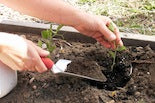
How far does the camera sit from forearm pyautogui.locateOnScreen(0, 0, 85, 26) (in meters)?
1.55

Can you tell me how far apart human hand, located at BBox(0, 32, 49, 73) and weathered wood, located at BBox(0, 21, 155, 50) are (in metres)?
0.66

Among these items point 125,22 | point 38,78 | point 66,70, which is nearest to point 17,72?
point 38,78

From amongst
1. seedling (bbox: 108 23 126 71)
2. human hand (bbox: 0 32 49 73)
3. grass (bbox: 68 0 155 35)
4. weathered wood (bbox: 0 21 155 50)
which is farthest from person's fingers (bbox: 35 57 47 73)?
grass (bbox: 68 0 155 35)

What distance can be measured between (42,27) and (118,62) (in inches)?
23.0

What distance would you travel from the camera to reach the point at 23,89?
1.66 metres

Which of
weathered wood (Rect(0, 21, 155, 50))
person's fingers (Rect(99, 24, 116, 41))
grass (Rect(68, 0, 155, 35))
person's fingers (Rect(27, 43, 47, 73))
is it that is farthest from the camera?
grass (Rect(68, 0, 155, 35))

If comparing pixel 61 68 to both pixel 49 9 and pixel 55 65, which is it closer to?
pixel 55 65

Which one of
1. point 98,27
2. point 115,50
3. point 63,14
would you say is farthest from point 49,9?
point 115,50

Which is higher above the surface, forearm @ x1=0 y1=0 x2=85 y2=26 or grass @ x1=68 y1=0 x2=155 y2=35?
forearm @ x1=0 y1=0 x2=85 y2=26

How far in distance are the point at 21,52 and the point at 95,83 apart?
533 mm

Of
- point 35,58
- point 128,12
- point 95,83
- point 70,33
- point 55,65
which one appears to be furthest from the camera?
point 128,12

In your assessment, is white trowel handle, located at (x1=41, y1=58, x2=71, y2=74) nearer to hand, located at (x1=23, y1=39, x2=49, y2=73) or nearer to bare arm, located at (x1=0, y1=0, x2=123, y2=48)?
hand, located at (x1=23, y1=39, x2=49, y2=73)

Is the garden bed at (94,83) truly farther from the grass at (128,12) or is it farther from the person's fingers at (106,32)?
the grass at (128,12)

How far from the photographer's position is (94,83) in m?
1.69
